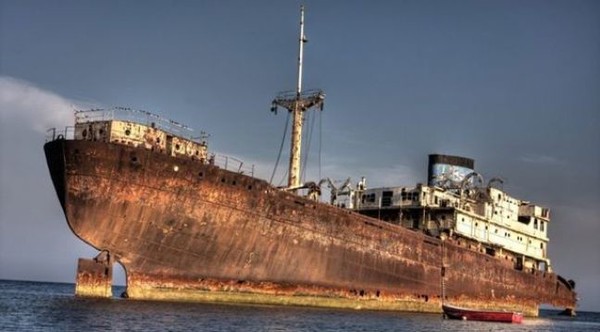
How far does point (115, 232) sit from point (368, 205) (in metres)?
22.3

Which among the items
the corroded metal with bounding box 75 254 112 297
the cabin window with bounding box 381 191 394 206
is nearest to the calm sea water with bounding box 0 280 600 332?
the corroded metal with bounding box 75 254 112 297

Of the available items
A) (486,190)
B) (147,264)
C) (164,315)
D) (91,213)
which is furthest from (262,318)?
(486,190)

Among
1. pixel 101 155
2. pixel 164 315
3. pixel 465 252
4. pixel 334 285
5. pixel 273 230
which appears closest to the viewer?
pixel 164 315

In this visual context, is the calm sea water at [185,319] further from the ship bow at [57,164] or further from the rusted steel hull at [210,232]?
the ship bow at [57,164]

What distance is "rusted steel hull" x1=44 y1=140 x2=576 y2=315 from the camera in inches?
1159

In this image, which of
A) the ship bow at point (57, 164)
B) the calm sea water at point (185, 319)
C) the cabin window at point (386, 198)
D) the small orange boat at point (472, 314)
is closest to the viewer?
the calm sea water at point (185, 319)

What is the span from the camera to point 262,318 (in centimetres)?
2673

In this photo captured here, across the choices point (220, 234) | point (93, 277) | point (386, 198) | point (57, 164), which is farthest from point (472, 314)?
point (57, 164)

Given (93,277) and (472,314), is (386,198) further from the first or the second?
(93,277)

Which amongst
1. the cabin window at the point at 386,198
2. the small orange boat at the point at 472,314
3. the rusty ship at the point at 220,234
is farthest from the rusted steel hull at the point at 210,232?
the cabin window at the point at 386,198

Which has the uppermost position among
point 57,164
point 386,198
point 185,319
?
point 386,198

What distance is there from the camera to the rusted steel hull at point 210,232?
96.6ft

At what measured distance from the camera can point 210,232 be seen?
101ft

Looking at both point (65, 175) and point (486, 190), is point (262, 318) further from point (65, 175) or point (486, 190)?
point (486, 190)
